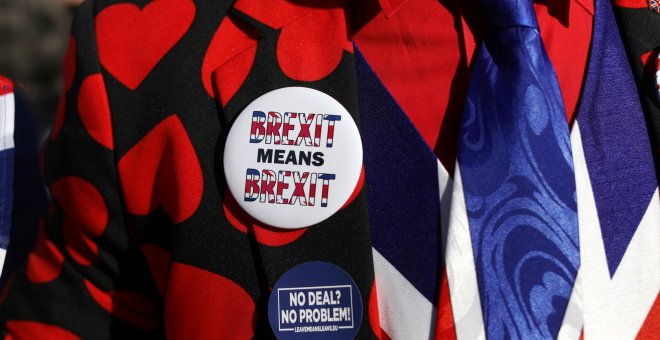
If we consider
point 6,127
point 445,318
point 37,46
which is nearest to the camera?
point 445,318

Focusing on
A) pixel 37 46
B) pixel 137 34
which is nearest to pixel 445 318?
pixel 137 34

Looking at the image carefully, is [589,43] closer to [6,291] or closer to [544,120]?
[544,120]

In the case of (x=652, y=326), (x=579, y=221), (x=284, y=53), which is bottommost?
(x=652, y=326)

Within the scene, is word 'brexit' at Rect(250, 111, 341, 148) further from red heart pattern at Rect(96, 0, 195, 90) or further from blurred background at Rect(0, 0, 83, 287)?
blurred background at Rect(0, 0, 83, 287)

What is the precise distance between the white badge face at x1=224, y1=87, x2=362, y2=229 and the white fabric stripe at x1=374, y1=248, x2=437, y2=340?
0.42ft

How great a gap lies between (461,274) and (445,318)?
7 cm

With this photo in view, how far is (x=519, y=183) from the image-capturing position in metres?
1.29

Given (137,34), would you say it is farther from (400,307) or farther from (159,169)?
(400,307)

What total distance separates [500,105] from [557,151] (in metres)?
0.11

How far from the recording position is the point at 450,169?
4.32ft

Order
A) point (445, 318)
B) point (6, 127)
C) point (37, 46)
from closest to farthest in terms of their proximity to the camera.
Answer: point (445, 318), point (6, 127), point (37, 46)

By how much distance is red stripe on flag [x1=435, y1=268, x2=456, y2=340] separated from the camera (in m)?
1.24

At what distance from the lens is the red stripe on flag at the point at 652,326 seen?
1.27 m

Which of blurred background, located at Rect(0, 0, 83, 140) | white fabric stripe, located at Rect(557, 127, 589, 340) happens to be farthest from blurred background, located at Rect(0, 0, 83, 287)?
white fabric stripe, located at Rect(557, 127, 589, 340)
